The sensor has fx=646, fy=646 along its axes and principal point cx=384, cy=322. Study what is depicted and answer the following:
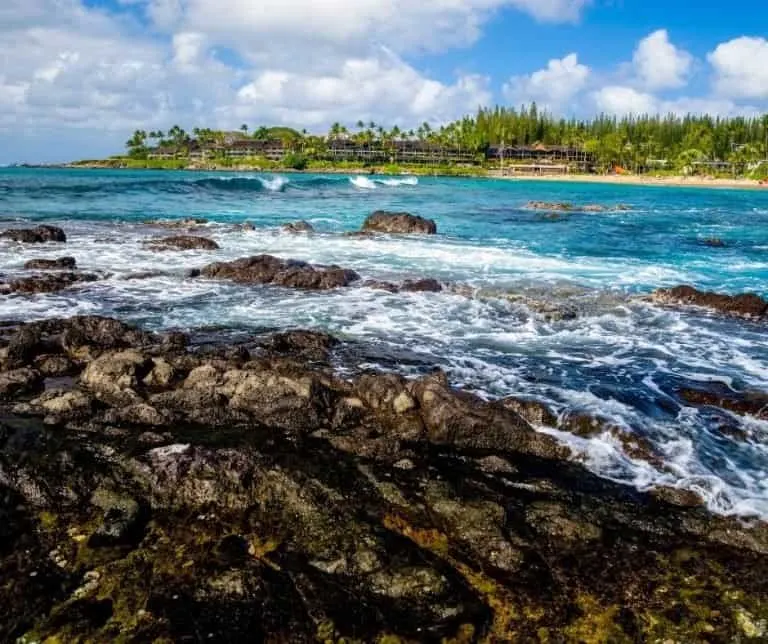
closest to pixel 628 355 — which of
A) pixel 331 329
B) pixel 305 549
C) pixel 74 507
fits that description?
pixel 331 329

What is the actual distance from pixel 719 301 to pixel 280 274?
43.3 feet

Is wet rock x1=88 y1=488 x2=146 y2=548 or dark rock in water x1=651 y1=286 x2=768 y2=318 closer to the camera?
wet rock x1=88 y1=488 x2=146 y2=548

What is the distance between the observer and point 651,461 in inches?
352

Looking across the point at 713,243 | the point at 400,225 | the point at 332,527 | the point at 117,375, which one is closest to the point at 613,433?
the point at 332,527

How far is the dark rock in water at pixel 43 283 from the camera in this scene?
18.3 m

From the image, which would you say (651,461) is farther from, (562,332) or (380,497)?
(562,332)

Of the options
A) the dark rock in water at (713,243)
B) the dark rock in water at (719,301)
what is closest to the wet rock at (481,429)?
the dark rock in water at (719,301)

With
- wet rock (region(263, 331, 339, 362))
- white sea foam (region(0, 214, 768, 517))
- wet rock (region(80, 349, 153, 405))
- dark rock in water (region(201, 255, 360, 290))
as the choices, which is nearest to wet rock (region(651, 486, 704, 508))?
white sea foam (region(0, 214, 768, 517))

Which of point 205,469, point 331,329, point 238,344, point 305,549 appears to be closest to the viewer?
point 305,549

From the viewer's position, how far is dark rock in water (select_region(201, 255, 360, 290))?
2039 cm

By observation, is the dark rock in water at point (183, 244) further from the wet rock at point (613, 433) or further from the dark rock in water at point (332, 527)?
the wet rock at point (613, 433)

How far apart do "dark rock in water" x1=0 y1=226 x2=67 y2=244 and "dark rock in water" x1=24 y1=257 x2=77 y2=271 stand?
7902 mm

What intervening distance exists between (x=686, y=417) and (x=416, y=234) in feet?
89.7

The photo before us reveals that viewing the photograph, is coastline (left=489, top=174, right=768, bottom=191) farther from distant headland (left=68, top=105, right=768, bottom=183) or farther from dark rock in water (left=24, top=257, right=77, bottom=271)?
dark rock in water (left=24, top=257, right=77, bottom=271)
